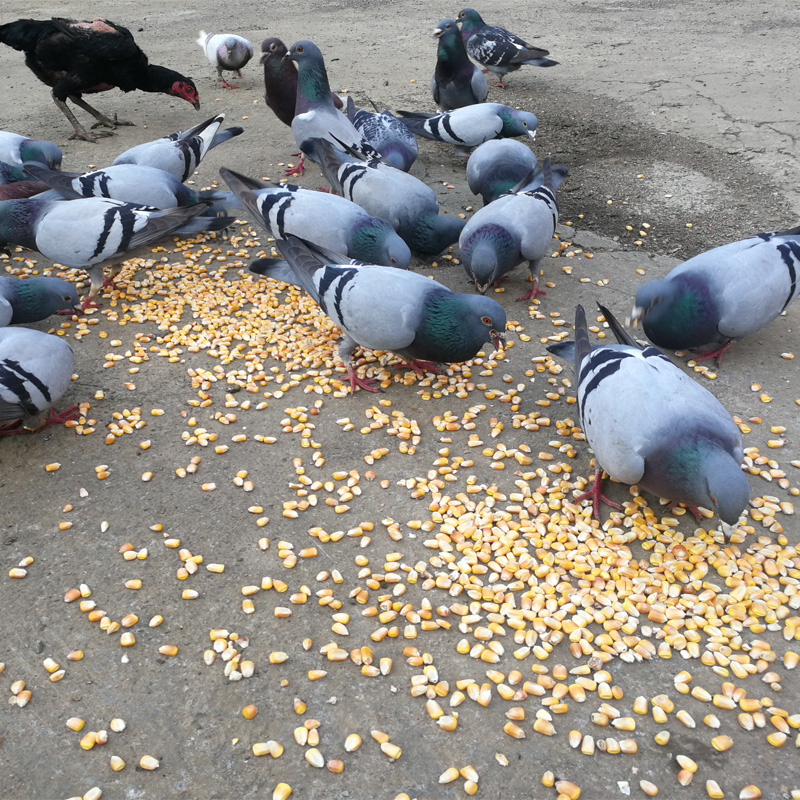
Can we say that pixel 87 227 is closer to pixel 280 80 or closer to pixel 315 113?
pixel 315 113

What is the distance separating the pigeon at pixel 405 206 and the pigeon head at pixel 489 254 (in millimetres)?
394

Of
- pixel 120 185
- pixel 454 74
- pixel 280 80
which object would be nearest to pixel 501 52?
pixel 454 74

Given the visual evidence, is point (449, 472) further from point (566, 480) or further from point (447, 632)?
point (447, 632)

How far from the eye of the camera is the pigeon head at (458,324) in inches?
138

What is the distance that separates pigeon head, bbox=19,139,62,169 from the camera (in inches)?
218

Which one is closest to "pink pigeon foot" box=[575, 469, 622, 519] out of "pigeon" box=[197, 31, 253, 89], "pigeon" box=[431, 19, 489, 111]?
"pigeon" box=[431, 19, 489, 111]

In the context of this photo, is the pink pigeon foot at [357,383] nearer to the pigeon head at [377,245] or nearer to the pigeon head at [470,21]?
the pigeon head at [377,245]

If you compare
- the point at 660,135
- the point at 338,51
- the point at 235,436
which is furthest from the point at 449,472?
the point at 338,51

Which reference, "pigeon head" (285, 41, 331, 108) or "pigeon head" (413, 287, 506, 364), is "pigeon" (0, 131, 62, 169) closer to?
"pigeon head" (285, 41, 331, 108)

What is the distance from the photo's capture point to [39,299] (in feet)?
13.5

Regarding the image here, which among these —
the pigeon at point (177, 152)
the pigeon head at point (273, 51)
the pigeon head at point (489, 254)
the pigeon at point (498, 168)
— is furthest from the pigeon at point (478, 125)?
the pigeon head at point (489, 254)

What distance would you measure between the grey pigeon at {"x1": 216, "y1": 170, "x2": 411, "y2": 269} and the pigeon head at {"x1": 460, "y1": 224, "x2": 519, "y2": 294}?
0.43 meters

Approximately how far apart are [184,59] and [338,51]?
223cm

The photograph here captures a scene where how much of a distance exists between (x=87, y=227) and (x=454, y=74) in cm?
445
